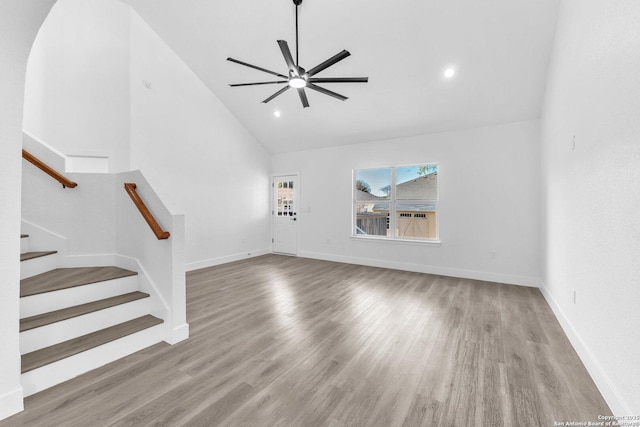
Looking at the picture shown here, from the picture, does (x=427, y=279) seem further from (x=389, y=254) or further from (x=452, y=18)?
(x=452, y=18)

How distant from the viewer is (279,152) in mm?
6977

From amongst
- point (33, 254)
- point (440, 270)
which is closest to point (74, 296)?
point (33, 254)

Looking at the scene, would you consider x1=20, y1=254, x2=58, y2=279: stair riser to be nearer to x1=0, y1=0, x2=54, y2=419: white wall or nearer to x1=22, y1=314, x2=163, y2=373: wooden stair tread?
x1=22, y1=314, x2=163, y2=373: wooden stair tread

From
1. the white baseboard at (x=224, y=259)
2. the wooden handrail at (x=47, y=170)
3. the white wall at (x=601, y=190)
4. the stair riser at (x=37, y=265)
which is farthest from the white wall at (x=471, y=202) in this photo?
the stair riser at (x=37, y=265)

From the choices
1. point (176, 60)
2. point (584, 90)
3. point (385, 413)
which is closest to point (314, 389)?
point (385, 413)

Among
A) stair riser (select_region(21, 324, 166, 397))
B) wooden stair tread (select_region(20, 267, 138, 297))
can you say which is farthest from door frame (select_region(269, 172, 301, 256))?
stair riser (select_region(21, 324, 166, 397))

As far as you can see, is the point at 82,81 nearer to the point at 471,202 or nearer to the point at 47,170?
the point at 47,170

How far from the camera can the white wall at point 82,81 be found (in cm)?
403

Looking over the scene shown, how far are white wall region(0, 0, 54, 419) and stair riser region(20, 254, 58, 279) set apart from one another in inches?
47.6

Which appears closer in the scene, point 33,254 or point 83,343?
point 83,343

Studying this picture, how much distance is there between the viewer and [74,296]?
2264 millimetres

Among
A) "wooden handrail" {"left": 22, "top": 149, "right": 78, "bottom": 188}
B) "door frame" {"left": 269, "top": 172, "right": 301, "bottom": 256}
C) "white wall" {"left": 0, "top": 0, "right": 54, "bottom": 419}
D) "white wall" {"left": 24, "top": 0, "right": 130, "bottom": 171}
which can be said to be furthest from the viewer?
"door frame" {"left": 269, "top": 172, "right": 301, "bottom": 256}

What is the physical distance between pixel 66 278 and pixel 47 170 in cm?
112

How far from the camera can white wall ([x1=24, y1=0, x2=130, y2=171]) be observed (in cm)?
403
